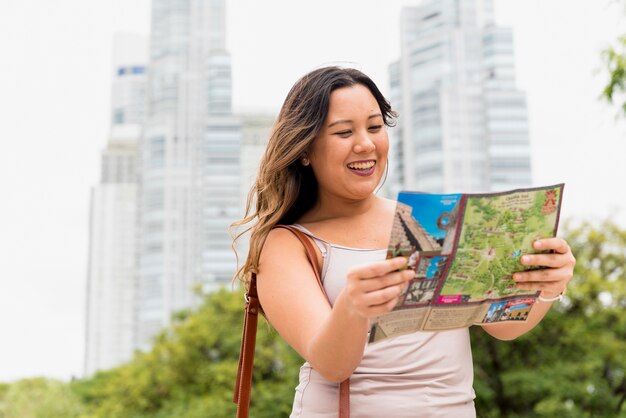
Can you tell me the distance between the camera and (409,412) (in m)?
1.88

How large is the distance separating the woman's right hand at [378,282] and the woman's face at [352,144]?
1.73 feet

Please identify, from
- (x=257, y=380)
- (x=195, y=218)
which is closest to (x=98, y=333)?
(x=195, y=218)

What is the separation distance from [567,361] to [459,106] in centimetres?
3149

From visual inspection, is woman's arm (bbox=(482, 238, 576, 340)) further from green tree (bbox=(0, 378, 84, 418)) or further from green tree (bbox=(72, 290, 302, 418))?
green tree (bbox=(0, 378, 84, 418))

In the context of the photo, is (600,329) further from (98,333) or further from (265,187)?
(98,333)

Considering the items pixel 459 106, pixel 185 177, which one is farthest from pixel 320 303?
pixel 185 177

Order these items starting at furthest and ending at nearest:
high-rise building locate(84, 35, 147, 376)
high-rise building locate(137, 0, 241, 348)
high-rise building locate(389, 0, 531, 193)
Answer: high-rise building locate(84, 35, 147, 376), high-rise building locate(137, 0, 241, 348), high-rise building locate(389, 0, 531, 193)

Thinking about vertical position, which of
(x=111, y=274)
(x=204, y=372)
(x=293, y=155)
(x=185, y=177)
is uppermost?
(x=185, y=177)

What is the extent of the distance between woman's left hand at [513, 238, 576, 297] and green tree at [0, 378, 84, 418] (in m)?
32.1

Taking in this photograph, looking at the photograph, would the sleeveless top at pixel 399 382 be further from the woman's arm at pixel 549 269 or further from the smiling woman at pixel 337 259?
the woman's arm at pixel 549 269

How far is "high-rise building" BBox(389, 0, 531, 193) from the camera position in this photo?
4366 cm

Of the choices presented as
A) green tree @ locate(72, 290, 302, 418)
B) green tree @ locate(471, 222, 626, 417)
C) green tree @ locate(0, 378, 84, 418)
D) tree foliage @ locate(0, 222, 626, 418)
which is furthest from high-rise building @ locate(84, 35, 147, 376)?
green tree @ locate(471, 222, 626, 417)

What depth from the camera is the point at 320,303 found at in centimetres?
185

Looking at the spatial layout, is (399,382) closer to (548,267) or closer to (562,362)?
(548,267)
